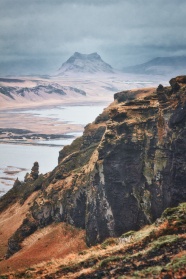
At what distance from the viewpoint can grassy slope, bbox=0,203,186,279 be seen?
1900cm

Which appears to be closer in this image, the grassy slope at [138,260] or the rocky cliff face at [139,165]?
the grassy slope at [138,260]

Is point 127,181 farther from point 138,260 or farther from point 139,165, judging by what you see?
point 138,260

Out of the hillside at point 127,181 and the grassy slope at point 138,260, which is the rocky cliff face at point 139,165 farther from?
the grassy slope at point 138,260

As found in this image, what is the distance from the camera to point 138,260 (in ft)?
69.1

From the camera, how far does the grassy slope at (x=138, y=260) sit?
62.3 ft

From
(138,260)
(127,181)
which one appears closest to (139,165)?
(127,181)

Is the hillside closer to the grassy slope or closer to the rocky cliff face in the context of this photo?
the rocky cliff face

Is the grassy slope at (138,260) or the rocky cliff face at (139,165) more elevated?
the rocky cliff face at (139,165)

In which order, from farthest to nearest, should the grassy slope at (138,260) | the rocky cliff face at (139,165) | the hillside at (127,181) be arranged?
the hillside at (127,181)
the rocky cliff face at (139,165)
the grassy slope at (138,260)

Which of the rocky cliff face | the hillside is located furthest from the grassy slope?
the rocky cliff face

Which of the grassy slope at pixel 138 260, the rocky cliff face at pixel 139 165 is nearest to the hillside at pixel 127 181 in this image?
the rocky cliff face at pixel 139 165

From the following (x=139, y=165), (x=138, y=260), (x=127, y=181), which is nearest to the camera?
(x=138, y=260)

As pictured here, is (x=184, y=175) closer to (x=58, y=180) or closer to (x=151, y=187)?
(x=151, y=187)

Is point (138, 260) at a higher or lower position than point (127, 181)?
lower
